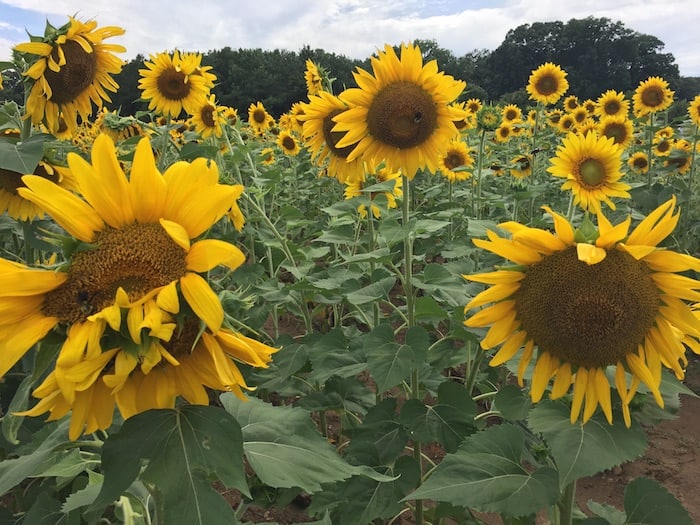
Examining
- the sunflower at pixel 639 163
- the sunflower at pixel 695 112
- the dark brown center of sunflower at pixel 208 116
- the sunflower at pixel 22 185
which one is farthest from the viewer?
the sunflower at pixel 639 163

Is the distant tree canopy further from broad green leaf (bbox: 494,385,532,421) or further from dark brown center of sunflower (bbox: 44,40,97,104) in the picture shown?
broad green leaf (bbox: 494,385,532,421)

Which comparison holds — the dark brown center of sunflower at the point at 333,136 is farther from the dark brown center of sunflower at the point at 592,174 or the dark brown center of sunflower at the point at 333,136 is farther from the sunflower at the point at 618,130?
the sunflower at the point at 618,130

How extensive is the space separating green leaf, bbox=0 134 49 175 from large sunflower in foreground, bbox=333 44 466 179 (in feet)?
3.64

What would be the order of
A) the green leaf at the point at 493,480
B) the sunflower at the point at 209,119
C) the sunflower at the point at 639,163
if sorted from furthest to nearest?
the sunflower at the point at 639,163 → the sunflower at the point at 209,119 → the green leaf at the point at 493,480

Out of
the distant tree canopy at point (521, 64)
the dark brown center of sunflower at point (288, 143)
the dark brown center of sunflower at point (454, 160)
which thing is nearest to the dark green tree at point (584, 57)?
the distant tree canopy at point (521, 64)

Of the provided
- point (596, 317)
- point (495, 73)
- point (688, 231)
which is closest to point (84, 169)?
point (596, 317)

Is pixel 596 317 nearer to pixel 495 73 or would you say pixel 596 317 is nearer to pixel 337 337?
pixel 337 337

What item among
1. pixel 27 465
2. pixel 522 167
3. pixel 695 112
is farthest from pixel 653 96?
pixel 27 465

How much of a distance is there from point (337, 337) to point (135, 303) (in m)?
1.43

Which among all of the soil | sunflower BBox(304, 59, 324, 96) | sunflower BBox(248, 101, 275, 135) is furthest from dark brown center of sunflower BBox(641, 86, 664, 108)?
sunflower BBox(248, 101, 275, 135)

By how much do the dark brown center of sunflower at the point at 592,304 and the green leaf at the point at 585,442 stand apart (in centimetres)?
15

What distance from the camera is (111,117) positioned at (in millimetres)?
3756

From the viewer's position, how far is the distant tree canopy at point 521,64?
19875mm

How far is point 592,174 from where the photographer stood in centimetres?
329
